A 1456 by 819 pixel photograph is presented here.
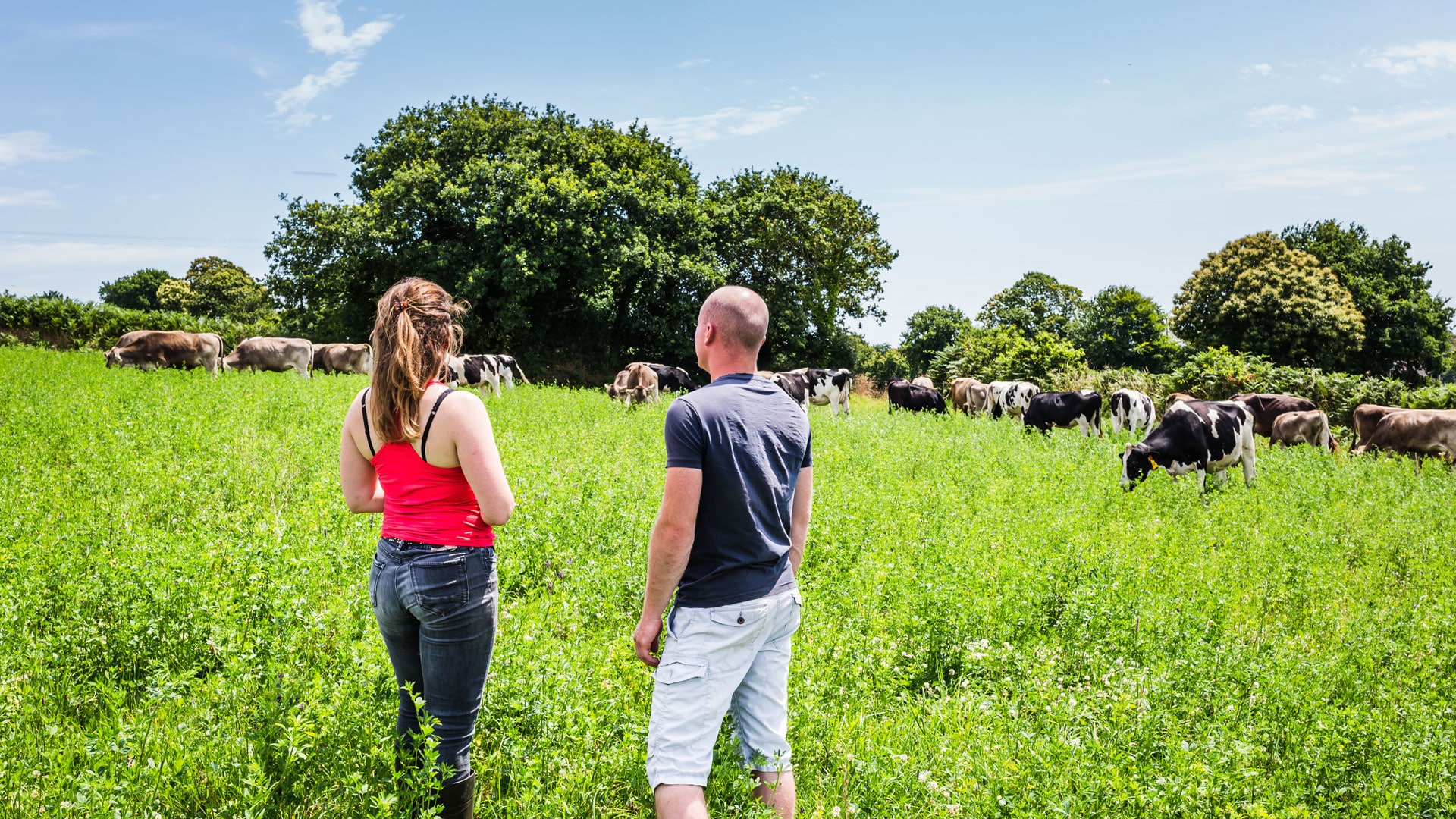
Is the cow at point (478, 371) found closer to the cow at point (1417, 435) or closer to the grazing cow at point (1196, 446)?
the grazing cow at point (1196, 446)

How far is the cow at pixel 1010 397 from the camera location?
26156mm

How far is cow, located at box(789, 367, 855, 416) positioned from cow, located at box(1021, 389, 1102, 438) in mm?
6773

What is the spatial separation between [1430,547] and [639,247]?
27.9 meters

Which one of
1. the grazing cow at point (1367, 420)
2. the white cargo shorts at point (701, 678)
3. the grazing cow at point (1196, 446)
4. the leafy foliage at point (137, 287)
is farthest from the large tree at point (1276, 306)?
the leafy foliage at point (137, 287)

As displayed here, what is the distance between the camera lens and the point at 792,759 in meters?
3.84

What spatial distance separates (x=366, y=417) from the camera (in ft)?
9.86

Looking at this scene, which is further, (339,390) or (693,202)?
(693,202)

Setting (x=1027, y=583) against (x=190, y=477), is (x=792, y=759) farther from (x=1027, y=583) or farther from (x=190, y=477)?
(x=190, y=477)

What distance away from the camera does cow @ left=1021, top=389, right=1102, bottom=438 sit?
21.2 metres

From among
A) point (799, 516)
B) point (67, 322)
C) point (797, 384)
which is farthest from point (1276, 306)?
point (67, 322)

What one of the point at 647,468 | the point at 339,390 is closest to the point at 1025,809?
the point at 647,468

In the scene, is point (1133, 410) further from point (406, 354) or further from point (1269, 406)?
point (406, 354)

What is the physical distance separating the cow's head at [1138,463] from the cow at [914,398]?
1452 centimetres

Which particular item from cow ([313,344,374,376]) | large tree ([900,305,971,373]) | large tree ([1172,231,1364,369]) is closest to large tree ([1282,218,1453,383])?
large tree ([1172,231,1364,369])
